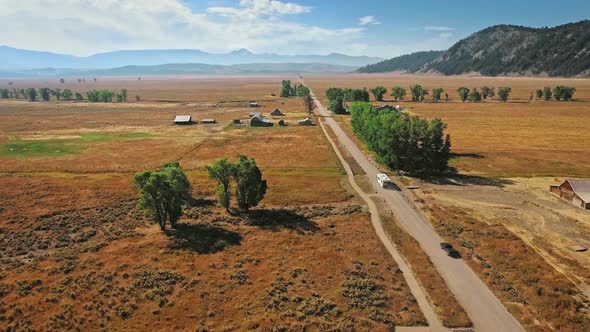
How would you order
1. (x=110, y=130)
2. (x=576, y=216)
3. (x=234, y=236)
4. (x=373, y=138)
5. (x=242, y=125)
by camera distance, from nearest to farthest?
(x=234, y=236), (x=576, y=216), (x=373, y=138), (x=110, y=130), (x=242, y=125)

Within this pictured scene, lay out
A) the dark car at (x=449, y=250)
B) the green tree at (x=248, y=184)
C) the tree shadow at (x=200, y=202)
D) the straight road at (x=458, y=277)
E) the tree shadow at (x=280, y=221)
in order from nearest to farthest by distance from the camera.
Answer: the straight road at (x=458, y=277) < the dark car at (x=449, y=250) < the tree shadow at (x=280, y=221) < the green tree at (x=248, y=184) < the tree shadow at (x=200, y=202)

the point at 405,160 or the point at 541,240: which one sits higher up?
the point at 405,160

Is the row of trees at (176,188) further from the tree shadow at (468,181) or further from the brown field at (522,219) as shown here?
the tree shadow at (468,181)

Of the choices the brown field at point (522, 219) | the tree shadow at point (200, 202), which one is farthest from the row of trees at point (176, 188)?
the brown field at point (522, 219)

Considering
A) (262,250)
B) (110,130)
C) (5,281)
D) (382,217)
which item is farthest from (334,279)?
(110,130)

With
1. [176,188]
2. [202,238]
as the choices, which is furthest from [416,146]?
[176,188]

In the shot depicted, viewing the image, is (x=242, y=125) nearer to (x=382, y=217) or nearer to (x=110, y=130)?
(x=110, y=130)
